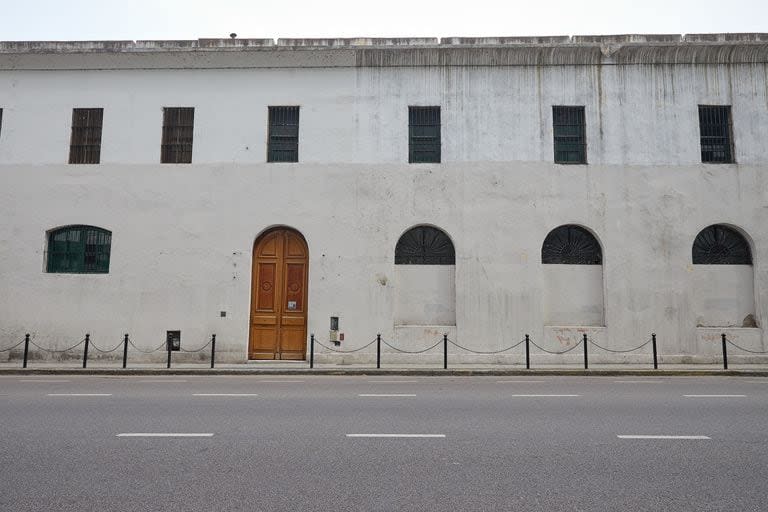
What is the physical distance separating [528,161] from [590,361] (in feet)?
20.9

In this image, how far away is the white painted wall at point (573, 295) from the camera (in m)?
15.4

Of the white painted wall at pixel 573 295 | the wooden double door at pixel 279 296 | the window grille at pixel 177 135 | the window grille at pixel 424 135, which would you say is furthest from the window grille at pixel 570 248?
the window grille at pixel 177 135

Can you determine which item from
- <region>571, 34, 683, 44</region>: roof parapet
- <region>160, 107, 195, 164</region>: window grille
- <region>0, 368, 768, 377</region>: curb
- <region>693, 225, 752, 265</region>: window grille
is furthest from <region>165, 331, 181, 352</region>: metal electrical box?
<region>693, 225, 752, 265</region>: window grille

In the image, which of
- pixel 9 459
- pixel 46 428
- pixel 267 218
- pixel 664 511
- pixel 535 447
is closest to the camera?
pixel 664 511

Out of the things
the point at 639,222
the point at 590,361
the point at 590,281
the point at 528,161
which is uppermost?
the point at 528,161

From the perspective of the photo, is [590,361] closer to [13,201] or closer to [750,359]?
[750,359]

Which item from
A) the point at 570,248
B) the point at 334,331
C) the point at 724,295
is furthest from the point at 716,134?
the point at 334,331

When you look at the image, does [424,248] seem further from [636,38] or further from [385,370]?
[636,38]

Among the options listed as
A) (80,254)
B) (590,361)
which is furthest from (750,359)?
(80,254)

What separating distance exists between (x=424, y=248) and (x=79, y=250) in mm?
10910

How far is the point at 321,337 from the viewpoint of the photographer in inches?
597

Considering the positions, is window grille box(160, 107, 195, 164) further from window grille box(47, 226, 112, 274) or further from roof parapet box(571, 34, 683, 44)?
roof parapet box(571, 34, 683, 44)

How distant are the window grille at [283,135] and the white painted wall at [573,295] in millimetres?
8863

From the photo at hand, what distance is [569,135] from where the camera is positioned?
16.2m
